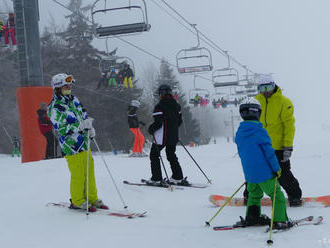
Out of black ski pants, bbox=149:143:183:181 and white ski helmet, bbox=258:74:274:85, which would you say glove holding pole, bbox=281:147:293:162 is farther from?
black ski pants, bbox=149:143:183:181

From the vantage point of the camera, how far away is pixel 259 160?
12.5ft

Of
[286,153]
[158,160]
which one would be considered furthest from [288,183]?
[158,160]

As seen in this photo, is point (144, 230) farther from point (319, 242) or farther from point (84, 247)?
point (319, 242)

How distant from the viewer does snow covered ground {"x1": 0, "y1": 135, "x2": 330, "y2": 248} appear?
3625 mm

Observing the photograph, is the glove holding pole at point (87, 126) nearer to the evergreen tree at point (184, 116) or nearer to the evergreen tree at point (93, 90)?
the evergreen tree at point (93, 90)

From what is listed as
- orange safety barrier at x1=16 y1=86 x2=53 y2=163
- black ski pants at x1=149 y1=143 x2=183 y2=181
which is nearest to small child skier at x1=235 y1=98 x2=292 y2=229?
black ski pants at x1=149 y1=143 x2=183 y2=181

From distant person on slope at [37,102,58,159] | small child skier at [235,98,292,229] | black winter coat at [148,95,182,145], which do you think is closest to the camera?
small child skier at [235,98,292,229]

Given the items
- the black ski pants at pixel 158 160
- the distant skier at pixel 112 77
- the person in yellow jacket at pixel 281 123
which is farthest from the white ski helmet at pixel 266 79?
the distant skier at pixel 112 77

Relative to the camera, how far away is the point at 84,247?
3.66 meters

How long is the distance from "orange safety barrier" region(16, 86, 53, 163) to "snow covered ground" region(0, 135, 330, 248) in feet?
13.7

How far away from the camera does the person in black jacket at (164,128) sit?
6539 millimetres

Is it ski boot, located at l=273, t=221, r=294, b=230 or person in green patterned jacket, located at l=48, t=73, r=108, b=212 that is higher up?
person in green patterned jacket, located at l=48, t=73, r=108, b=212

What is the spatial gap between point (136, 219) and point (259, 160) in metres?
1.76

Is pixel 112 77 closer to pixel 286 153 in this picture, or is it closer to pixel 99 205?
pixel 99 205
